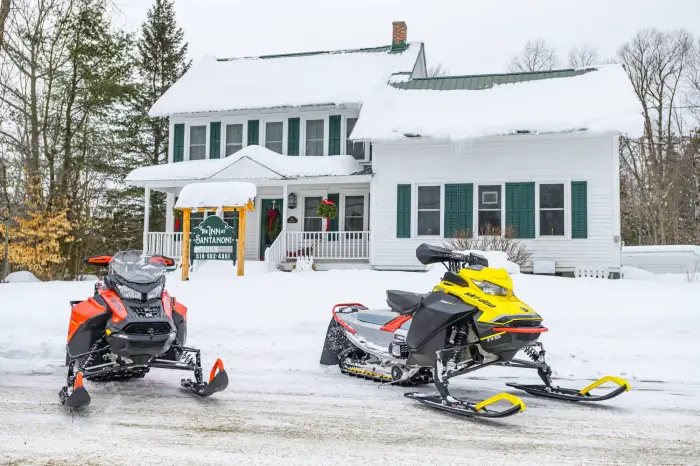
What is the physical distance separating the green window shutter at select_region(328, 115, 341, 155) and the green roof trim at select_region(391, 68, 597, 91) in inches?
84.4

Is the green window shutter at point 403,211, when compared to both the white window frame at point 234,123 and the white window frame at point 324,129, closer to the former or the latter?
the white window frame at point 324,129

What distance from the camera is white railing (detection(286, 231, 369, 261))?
58.2ft

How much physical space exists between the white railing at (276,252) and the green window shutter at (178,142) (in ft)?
18.4

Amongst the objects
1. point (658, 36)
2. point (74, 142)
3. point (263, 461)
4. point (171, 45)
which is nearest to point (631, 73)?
point (658, 36)

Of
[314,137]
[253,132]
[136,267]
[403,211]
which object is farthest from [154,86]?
[136,267]

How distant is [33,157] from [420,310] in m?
23.7

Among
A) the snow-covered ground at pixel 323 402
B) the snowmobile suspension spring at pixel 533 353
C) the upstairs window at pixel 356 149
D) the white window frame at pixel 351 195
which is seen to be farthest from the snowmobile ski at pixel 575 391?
the upstairs window at pixel 356 149

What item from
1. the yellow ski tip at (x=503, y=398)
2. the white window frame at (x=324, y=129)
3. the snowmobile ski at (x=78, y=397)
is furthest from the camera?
the white window frame at (x=324, y=129)

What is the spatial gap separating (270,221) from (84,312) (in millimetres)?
13573

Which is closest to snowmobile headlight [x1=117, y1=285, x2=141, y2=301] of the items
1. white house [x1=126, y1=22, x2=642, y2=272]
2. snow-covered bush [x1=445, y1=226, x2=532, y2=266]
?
snow-covered bush [x1=445, y1=226, x2=532, y2=266]

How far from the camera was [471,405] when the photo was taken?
4824 millimetres

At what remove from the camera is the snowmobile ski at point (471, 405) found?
4.52 m

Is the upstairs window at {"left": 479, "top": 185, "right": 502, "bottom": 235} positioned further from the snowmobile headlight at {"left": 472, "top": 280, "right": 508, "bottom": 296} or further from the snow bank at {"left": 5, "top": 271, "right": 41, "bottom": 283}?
the snow bank at {"left": 5, "top": 271, "right": 41, "bottom": 283}

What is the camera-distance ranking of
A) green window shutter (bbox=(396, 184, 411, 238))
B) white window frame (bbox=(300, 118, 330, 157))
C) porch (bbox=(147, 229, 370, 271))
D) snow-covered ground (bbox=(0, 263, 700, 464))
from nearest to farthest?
1. snow-covered ground (bbox=(0, 263, 700, 464))
2. green window shutter (bbox=(396, 184, 411, 238))
3. porch (bbox=(147, 229, 370, 271))
4. white window frame (bbox=(300, 118, 330, 157))
